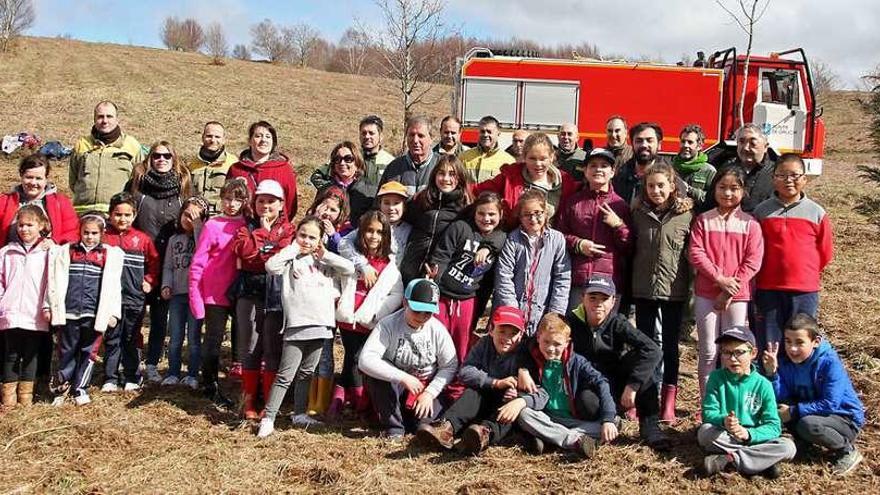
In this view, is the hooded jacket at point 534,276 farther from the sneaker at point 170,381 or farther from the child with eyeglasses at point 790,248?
the sneaker at point 170,381

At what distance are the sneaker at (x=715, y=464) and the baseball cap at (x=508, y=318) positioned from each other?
137 centimetres

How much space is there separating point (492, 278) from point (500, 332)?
0.66 metres

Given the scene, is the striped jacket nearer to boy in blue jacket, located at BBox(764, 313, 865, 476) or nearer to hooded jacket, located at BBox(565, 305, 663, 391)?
boy in blue jacket, located at BBox(764, 313, 865, 476)

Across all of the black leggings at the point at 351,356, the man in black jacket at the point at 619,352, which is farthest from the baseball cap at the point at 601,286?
the black leggings at the point at 351,356

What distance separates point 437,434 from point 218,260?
2.12 metres

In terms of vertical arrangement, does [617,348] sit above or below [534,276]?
below

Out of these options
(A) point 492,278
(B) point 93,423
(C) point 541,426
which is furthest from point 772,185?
(B) point 93,423

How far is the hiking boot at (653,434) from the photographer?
4.75m

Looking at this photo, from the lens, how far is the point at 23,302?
5.38 metres

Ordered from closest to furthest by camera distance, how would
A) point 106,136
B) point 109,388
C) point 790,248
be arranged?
point 790,248
point 109,388
point 106,136

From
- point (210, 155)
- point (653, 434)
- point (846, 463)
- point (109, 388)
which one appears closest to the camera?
point (846, 463)

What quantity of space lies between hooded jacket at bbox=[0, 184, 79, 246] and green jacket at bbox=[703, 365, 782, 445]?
15.3 ft

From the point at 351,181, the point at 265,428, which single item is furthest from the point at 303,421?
the point at 351,181

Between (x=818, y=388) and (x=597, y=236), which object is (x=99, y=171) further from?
(x=818, y=388)
